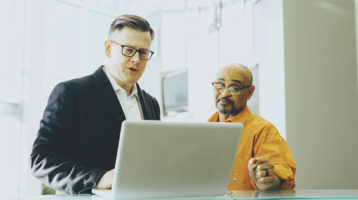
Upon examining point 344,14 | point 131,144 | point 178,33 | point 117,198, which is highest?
point 178,33

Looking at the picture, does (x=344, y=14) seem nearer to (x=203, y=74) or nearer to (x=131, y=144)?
(x=203, y=74)

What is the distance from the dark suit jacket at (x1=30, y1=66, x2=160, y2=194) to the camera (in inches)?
49.8

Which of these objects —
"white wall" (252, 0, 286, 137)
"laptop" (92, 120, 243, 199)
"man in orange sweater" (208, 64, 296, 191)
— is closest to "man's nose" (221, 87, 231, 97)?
"man in orange sweater" (208, 64, 296, 191)

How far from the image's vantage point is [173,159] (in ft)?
3.07

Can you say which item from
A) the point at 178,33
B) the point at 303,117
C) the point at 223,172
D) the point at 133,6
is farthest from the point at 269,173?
the point at 133,6

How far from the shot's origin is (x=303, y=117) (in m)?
2.36

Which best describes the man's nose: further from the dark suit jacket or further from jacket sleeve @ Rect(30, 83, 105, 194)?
jacket sleeve @ Rect(30, 83, 105, 194)

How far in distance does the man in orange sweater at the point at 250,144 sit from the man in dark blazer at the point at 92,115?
18.4 inches

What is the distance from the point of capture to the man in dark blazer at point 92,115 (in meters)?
1.25

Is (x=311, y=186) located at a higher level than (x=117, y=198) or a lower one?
lower

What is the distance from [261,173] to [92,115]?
65 cm

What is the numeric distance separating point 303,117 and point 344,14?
27.8 inches

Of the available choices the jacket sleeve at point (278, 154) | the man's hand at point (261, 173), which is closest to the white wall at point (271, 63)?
the jacket sleeve at point (278, 154)

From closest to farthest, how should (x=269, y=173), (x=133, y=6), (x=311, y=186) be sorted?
(x=269, y=173)
(x=311, y=186)
(x=133, y=6)
